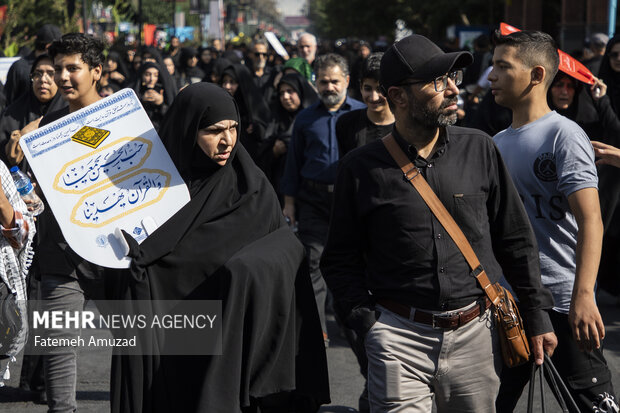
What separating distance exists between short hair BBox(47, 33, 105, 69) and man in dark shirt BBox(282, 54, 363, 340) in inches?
80.3

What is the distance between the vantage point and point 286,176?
6.76 m

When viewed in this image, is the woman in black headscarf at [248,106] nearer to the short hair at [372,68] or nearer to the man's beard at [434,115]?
the short hair at [372,68]

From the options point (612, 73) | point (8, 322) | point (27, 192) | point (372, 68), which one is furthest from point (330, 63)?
point (8, 322)

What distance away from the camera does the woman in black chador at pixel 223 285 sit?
344 centimetres

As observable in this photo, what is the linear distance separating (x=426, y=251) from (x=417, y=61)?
634mm

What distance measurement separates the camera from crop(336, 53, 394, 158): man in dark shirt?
580 cm

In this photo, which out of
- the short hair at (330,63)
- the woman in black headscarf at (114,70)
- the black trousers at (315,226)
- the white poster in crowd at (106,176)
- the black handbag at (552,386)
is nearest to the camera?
the black handbag at (552,386)

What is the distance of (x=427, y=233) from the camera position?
3.24 meters

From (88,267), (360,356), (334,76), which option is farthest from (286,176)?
Result: (88,267)

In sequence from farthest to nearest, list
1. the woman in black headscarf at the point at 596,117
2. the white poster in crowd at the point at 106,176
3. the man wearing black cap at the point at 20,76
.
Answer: the man wearing black cap at the point at 20,76, the woman in black headscarf at the point at 596,117, the white poster in crowd at the point at 106,176

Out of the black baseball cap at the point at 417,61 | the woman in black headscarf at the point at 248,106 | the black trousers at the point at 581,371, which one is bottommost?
the woman in black headscarf at the point at 248,106

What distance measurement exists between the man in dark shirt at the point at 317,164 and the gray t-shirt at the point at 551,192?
2731 mm

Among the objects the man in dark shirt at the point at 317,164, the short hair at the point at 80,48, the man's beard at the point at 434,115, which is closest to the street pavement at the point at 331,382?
the man in dark shirt at the point at 317,164

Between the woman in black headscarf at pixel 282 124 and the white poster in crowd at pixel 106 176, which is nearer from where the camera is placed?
the white poster in crowd at pixel 106 176
